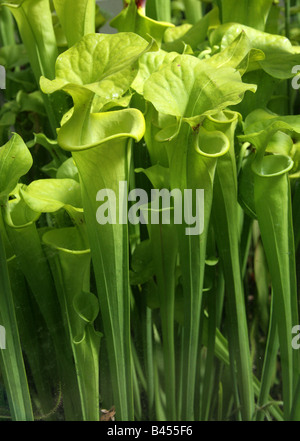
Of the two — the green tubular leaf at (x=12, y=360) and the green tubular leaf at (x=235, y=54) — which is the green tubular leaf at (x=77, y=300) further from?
the green tubular leaf at (x=235, y=54)

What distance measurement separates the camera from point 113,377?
55 cm

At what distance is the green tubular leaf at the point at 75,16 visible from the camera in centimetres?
54

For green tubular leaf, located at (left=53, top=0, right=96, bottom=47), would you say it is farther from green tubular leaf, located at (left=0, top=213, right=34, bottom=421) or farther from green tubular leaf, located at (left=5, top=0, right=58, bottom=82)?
green tubular leaf, located at (left=0, top=213, right=34, bottom=421)

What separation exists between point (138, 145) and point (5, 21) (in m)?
0.39

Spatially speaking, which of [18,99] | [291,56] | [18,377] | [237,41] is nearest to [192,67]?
[237,41]

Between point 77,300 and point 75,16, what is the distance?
13.0 inches

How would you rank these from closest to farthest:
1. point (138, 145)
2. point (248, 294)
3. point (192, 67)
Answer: point (192, 67)
point (138, 145)
point (248, 294)

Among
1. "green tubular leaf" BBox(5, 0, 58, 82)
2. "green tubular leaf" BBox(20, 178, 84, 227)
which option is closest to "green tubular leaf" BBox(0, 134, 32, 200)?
"green tubular leaf" BBox(20, 178, 84, 227)

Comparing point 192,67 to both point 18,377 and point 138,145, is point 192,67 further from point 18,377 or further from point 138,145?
point 18,377

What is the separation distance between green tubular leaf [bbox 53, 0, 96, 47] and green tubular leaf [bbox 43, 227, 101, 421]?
0.76ft

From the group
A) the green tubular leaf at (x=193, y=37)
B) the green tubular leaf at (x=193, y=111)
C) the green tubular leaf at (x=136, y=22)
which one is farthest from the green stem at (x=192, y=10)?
the green tubular leaf at (x=193, y=111)

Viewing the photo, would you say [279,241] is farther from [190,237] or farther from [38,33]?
[38,33]

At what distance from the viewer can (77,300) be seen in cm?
55

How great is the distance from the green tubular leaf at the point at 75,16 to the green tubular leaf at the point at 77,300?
232 millimetres
